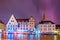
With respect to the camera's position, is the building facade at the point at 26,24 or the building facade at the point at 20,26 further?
the building facade at the point at 26,24

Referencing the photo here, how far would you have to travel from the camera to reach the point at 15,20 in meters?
14.3

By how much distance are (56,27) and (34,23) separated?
1463 mm

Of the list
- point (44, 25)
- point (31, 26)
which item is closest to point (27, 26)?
point (31, 26)

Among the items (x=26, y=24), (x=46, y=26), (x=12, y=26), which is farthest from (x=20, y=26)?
(x=46, y=26)

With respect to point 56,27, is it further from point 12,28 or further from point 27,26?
point 12,28

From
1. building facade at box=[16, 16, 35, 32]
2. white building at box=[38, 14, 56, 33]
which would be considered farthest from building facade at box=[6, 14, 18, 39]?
white building at box=[38, 14, 56, 33]

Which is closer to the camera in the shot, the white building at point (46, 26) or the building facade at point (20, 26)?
the building facade at point (20, 26)

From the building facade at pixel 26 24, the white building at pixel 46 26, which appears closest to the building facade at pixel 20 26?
the building facade at pixel 26 24

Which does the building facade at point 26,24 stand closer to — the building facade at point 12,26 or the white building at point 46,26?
the building facade at point 12,26

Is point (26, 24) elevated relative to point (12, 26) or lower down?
elevated

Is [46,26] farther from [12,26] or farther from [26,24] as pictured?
[12,26]

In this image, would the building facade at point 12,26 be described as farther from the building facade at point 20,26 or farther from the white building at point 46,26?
the white building at point 46,26

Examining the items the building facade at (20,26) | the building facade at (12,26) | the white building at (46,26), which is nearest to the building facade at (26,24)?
the building facade at (20,26)

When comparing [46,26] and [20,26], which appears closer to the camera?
[20,26]
